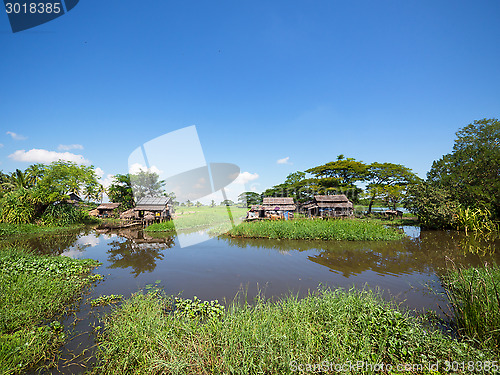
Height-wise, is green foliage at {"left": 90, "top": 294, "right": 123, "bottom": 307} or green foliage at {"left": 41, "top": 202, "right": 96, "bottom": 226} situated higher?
green foliage at {"left": 41, "top": 202, "right": 96, "bottom": 226}

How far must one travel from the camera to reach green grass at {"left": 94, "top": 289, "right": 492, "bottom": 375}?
308 centimetres

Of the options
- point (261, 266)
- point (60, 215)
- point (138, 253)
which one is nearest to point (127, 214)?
point (60, 215)

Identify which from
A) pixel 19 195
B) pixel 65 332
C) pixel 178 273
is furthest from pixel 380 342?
pixel 19 195

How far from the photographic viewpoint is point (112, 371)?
3.46 meters

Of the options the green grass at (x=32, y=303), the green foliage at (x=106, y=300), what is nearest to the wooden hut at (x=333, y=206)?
the green foliage at (x=106, y=300)

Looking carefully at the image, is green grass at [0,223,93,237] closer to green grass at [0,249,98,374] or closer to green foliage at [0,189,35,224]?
green foliage at [0,189,35,224]

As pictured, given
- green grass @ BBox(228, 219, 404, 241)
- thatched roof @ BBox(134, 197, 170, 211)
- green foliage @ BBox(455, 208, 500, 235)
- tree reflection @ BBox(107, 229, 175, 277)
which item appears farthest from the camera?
thatched roof @ BBox(134, 197, 170, 211)

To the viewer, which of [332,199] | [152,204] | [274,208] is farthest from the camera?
[274,208]

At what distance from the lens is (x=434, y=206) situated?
18.3 m

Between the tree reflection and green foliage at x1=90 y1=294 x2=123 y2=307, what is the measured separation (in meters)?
2.30

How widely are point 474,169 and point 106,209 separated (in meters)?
47.7

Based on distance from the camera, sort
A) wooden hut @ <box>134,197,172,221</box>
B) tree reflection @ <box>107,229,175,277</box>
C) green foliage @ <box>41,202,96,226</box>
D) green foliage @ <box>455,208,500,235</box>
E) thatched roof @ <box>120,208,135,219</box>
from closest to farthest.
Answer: tree reflection @ <box>107,229,175,277</box>, green foliage @ <box>455,208,500,235</box>, green foliage @ <box>41,202,96,226</box>, thatched roof @ <box>120,208,135,219</box>, wooden hut @ <box>134,197,172,221</box>

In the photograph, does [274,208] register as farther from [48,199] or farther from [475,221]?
[48,199]

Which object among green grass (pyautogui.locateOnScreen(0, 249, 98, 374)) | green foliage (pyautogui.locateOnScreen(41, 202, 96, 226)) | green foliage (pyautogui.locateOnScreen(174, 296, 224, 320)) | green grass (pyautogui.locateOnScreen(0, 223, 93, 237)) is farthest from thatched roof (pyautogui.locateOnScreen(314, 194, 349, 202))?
green foliage (pyautogui.locateOnScreen(41, 202, 96, 226))
